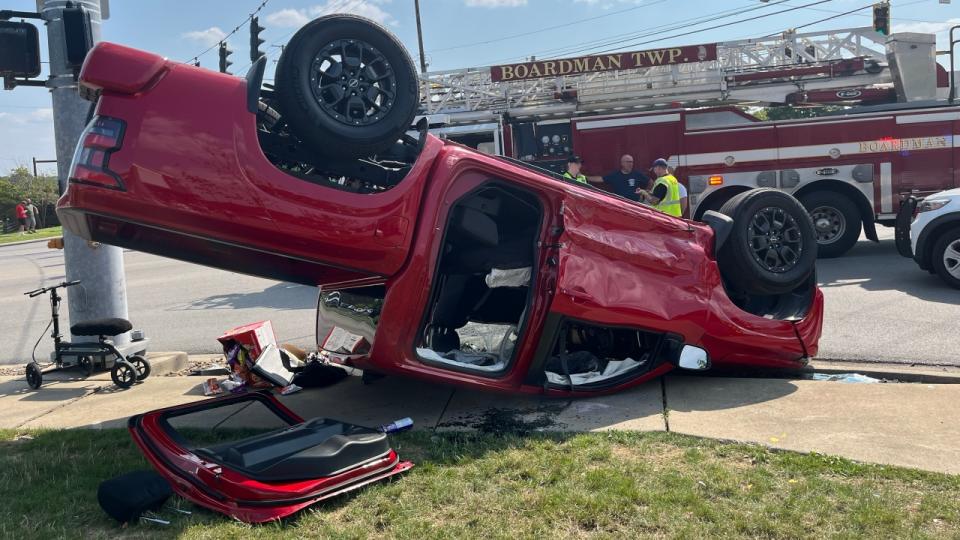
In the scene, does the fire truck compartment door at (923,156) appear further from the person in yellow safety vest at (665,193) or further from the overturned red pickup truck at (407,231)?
the overturned red pickup truck at (407,231)

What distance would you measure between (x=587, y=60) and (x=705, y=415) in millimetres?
10690

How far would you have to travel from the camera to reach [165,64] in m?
4.10

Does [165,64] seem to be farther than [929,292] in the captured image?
No

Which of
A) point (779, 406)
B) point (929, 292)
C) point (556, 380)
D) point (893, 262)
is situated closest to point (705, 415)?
point (779, 406)

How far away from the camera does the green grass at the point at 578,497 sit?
3252 mm

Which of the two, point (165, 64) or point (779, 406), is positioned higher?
point (165, 64)

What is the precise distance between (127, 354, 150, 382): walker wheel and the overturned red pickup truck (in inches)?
86.2

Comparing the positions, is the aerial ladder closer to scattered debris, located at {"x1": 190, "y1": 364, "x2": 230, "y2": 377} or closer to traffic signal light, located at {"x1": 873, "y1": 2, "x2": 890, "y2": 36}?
traffic signal light, located at {"x1": 873, "y1": 2, "x2": 890, "y2": 36}

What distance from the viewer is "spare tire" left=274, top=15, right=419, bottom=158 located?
13.6 ft

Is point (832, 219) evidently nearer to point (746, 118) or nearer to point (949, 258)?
point (746, 118)

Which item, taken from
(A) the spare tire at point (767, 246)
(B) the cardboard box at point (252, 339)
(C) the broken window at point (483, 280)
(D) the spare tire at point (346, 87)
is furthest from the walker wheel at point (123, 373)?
(A) the spare tire at point (767, 246)

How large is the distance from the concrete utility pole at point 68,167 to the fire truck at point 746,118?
709 centimetres

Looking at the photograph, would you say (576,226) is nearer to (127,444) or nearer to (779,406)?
(779,406)

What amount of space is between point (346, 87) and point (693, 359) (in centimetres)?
283
